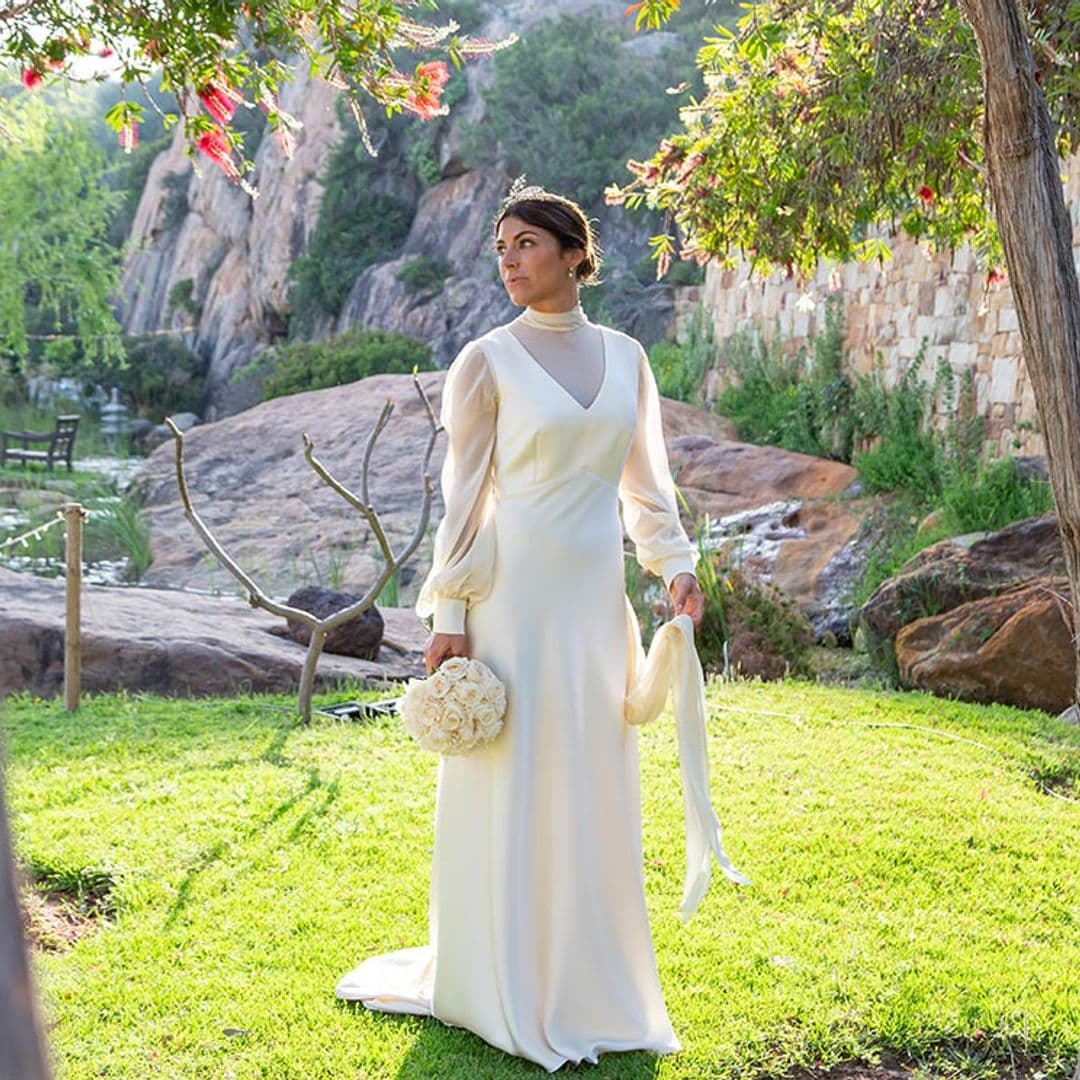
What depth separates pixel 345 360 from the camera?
23.7 meters

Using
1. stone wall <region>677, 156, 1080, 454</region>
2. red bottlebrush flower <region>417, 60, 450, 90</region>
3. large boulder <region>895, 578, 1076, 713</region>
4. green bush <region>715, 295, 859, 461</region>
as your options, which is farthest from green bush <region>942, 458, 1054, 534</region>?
red bottlebrush flower <region>417, 60, 450, 90</region>

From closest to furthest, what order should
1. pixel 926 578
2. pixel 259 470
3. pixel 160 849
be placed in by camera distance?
pixel 160 849
pixel 926 578
pixel 259 470

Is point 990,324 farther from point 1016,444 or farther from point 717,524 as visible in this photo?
point 717,524

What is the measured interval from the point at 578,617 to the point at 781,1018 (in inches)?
46.7

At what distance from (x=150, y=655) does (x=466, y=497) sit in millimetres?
5277

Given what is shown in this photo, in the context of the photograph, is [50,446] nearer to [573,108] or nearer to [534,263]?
[573,108]

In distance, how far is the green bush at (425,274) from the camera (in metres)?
26.8

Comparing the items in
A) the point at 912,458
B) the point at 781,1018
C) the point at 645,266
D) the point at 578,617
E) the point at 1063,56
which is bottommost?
the point at 781,1018

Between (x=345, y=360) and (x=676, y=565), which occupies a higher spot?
(x=345, y=360)

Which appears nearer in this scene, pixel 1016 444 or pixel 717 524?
pixel 1016 444

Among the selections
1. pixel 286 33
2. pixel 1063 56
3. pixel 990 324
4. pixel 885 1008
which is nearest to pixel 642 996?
pixel 885 1008

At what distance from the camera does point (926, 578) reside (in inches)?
338

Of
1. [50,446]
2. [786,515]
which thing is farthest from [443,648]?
[50,446]

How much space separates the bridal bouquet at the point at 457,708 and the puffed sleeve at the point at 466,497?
0.15 meters
